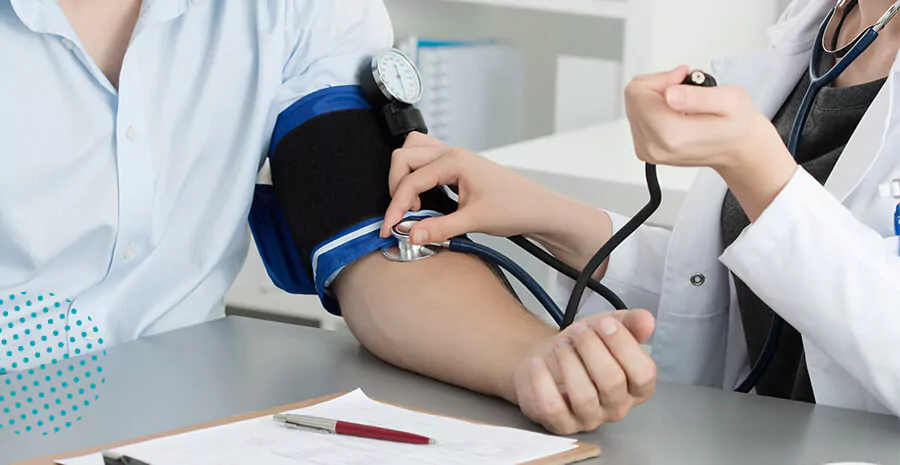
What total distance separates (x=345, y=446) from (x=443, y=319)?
276 millimetres

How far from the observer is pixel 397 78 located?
122 centimetres

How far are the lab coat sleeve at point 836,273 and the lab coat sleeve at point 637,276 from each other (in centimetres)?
43

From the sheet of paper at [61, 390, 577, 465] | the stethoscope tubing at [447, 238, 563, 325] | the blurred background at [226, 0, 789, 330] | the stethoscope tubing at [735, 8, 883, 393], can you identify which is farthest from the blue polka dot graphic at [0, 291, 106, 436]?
the blurred background at [226, 0, 789, 330]

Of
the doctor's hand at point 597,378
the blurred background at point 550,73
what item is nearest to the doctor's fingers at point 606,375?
the doctor's hand at point 597,378

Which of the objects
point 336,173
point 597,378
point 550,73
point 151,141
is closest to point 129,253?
point 151,141

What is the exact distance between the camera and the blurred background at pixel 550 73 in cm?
191

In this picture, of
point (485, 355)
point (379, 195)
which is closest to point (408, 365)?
point (485, 355)

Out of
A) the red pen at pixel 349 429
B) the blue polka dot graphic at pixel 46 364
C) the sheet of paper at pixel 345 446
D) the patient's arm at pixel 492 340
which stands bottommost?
the blue polka dot graphic at pixel 46 364

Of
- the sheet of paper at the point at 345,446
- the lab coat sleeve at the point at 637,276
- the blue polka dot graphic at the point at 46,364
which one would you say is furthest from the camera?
the lab coat sleeve at the point at 637,276

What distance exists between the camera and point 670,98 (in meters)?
0.79

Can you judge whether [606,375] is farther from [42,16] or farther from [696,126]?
[42,16]

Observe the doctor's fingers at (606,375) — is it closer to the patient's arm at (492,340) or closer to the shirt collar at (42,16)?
the patient's arm at (492,340)

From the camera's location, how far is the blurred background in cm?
191

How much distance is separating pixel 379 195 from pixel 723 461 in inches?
19.2
